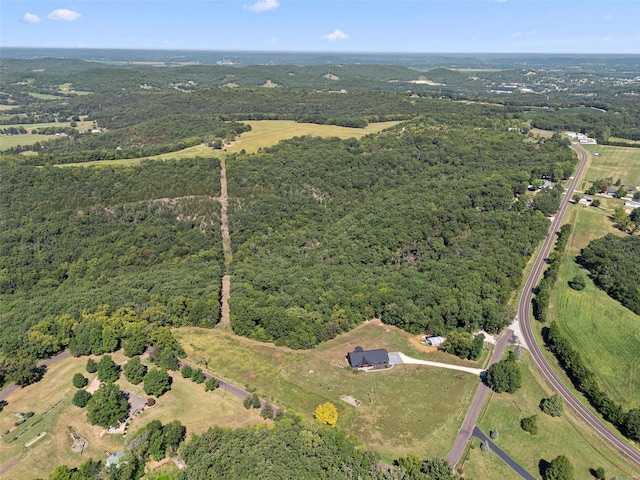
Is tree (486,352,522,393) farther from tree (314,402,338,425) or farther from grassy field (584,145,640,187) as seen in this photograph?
grassy field (584,145,640,187)

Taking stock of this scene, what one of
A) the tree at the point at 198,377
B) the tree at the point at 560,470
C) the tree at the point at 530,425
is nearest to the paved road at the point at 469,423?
the tree at the point at 530,425

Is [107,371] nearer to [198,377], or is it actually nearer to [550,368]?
[198,377]

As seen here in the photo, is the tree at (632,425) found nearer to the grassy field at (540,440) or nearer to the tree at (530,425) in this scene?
the grassy field at (540,440)

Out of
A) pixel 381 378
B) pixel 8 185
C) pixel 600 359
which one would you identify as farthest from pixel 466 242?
pixel 8 185

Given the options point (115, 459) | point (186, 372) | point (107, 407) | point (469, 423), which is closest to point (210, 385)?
point (186, 372)

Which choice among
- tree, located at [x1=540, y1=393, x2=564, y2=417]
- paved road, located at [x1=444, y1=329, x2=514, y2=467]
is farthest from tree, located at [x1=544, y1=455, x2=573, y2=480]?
tree, located at [x1=540, y1=393, x2=564, y2=417]

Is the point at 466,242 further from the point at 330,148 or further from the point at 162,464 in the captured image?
the point at 162,464
